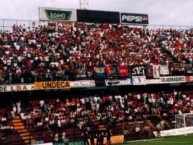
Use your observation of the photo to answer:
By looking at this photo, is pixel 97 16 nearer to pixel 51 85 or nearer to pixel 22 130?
pixel 51 85

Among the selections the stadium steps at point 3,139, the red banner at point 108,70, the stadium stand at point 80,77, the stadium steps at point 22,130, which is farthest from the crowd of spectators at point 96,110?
the red banner at point 108,70

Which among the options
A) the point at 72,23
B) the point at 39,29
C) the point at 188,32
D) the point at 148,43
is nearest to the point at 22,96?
the point at 39,29

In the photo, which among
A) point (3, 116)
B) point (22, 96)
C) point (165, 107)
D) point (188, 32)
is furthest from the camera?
point (188, 32)

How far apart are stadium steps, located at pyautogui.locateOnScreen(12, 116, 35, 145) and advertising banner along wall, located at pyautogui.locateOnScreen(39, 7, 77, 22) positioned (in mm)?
14598

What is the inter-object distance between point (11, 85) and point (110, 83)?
9509 mm

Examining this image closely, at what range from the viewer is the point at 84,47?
47188 mm

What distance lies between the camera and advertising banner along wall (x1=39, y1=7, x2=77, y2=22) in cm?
4994

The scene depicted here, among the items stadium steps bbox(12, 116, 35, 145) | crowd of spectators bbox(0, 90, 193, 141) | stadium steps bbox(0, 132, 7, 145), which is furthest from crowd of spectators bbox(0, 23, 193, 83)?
stadium steps bbox(0, 132, 7, 145)

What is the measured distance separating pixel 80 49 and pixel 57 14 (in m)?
6.35

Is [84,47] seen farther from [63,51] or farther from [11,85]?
[11,85]

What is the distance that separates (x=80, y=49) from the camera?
46.5 metres

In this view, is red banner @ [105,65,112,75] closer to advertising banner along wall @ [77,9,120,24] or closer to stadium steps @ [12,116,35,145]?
stadium steps @ [12,116,35,145]

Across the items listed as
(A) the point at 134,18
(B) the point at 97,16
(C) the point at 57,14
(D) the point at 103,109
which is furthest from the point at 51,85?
(A) the point at 134,18

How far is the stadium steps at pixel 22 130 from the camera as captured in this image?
36875mm
